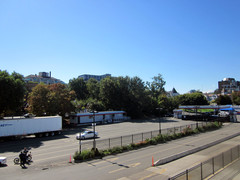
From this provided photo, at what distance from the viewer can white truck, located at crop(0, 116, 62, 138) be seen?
91.3ft

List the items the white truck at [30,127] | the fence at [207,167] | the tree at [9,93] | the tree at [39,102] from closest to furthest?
the fence at [207,167]
the white truck at [30,127]
the tree at [9,93]
the tree at [39,102]

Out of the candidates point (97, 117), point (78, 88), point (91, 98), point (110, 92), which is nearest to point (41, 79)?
point (78, 88)

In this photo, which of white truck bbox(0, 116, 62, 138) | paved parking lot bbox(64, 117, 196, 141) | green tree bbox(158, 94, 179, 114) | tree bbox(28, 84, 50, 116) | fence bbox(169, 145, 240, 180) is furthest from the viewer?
green tree bbox(158, 94, 179, 114)

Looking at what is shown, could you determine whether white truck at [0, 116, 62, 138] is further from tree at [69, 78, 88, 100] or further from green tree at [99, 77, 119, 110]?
tree at [69, 78, 88, 100]

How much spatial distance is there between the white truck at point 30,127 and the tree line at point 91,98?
6.28 m

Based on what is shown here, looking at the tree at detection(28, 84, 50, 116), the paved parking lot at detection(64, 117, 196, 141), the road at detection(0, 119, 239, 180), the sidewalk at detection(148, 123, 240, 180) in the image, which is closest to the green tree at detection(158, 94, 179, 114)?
the paved parking lot at detection(64, 117, 196, 141)

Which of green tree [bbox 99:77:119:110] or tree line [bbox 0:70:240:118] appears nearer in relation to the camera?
tree line [bbox 0:70:240:118]

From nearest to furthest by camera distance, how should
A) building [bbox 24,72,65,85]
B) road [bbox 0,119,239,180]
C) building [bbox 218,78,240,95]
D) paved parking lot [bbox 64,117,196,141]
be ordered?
road [bbox 0,119,239,180], paved parking lot [bbox 64,117,196,141], building [bbox 24,72,65,85], building [bbox 218,78,240,95]

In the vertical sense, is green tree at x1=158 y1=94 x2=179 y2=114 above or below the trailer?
above

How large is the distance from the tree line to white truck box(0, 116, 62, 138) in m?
6.28

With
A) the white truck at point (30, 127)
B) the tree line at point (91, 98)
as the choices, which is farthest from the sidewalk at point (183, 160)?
the white truck at point (30, 127)

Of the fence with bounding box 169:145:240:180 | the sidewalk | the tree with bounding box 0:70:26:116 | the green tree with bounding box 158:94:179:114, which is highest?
the tree with bounding box 0:70:26:116

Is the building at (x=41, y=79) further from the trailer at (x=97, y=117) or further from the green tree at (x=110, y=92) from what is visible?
the trailer at (x=97, y=117)

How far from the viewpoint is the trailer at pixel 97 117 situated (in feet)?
157
